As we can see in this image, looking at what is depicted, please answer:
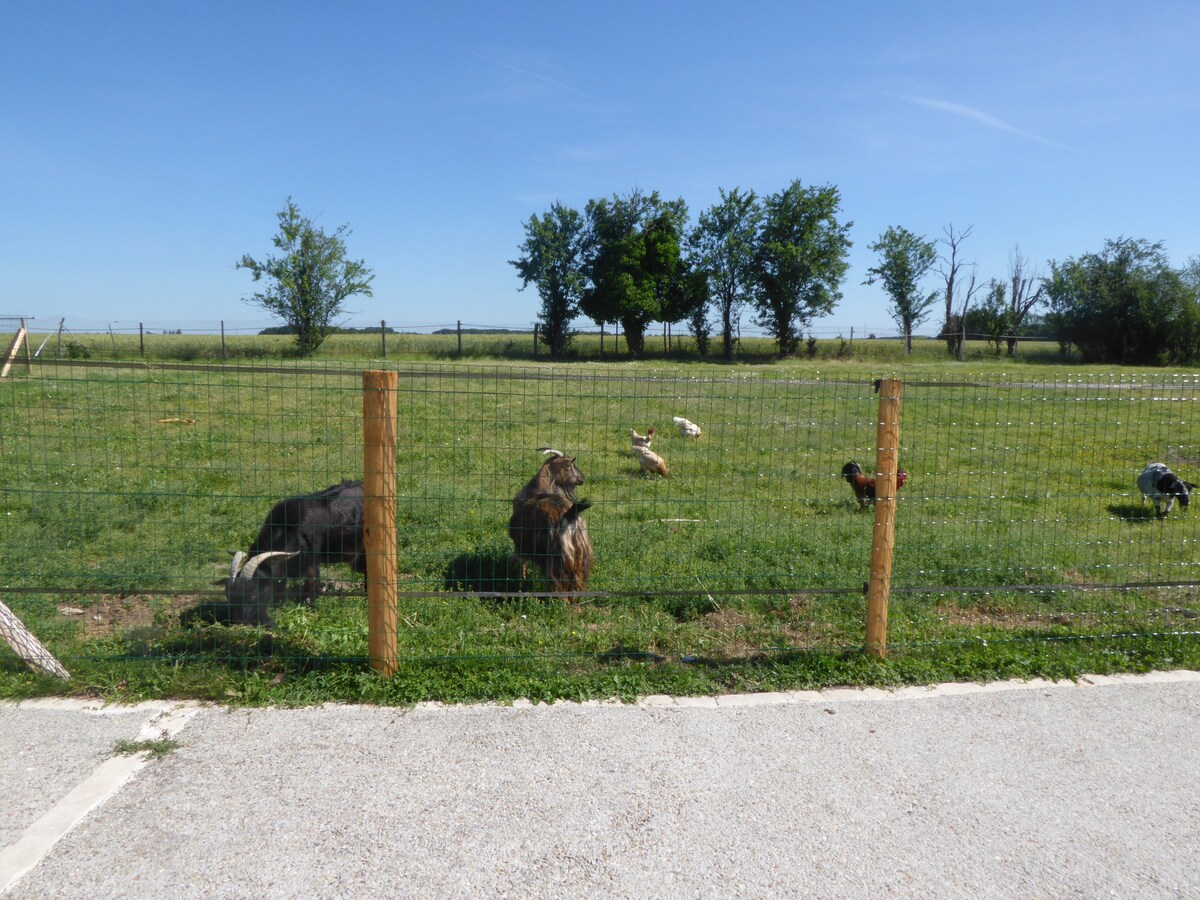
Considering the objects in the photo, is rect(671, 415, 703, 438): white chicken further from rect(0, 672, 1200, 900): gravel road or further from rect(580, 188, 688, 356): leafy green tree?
rect(580, 188, 688, 356): leafy green tree

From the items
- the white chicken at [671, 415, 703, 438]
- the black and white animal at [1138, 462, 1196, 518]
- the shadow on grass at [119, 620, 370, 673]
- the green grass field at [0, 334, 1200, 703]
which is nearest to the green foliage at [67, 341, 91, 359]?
the green grass field at [0, 334, 1200, 703]

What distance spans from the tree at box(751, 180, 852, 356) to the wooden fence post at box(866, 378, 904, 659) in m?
39.5

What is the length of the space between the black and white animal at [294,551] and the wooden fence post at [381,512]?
107 centimetres

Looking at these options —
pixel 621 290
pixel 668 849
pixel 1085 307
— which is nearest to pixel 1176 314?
pixel 1085 307

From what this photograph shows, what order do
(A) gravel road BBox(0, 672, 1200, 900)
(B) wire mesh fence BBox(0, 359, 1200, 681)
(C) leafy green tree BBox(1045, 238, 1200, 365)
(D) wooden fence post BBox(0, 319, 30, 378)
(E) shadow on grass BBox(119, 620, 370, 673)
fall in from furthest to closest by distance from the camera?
(C) leafy green tree BBox(1045, 238, 1200, 365)
(B) wire mesh fence BBox(0, 359, 1200, 681)
(E) shadow on grass BBox(119, 620, 370, 673)
(D) wooden fence post BBox(0, 319, 30, 378)
(A) gravel road BBox(0, 672, 1200, 900)

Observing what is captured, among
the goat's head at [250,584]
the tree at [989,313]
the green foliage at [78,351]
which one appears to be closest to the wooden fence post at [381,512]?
the goat's head at [250,584]

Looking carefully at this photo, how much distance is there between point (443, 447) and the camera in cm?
1067

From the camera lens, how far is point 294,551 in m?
6.15

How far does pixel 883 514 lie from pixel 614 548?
8.35ft

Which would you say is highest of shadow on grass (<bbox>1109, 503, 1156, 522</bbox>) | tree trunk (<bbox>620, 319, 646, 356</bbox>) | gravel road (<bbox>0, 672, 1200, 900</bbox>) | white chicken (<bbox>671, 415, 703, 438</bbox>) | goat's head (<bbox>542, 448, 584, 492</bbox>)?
tree trunk (<bbox>620, 319, 646, 356</bbox>)

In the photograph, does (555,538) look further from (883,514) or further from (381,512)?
(883,514)

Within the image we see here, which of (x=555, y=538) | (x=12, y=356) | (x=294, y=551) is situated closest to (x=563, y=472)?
(x=555, y=538)

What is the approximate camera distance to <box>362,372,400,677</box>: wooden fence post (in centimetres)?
464

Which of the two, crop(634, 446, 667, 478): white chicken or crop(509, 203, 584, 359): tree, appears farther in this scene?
crop(509, 203, 584, 359): tree
